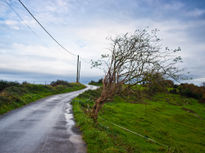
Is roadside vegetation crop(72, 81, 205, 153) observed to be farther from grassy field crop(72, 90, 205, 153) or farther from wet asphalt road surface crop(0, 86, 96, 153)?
wet asphalt road surface crop(0, 86, 96, 153)

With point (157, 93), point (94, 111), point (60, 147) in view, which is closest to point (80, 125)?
point (94, 111)

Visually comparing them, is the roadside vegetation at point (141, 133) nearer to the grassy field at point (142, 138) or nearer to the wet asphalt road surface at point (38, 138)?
the grassy field at point (142, 138)

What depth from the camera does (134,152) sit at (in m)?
8.16

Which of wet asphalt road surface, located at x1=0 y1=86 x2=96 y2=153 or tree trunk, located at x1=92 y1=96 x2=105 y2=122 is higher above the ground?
tree trunk, located at x1=92 y1=96 x2=105 y2=122

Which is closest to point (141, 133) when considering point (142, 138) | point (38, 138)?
point (142, 138)

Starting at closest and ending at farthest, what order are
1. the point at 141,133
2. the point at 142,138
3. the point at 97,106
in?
the point at 97,106
the point at 142,138
the point at 141,133

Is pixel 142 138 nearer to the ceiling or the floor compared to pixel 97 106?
nearer to the floor

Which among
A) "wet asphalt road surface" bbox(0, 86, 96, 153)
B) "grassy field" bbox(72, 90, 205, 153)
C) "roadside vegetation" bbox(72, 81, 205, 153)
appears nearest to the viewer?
"wet asphalt road surface" bbox(0, 86, 96, 153)

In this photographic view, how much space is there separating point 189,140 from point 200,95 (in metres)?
31.3

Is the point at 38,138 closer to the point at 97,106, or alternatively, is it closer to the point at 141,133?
the point at 97,106

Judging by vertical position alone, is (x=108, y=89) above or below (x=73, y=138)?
above

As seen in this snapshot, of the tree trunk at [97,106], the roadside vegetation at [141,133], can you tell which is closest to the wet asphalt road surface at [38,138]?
the roadside vegetation at [141,133]

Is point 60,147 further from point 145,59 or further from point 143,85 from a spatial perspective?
point 145,59

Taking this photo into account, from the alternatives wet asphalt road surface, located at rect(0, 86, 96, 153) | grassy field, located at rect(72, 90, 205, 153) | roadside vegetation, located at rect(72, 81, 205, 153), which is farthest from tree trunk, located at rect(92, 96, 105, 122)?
wet asphalt road surface, located at rect(0, 86, 96, 153)
